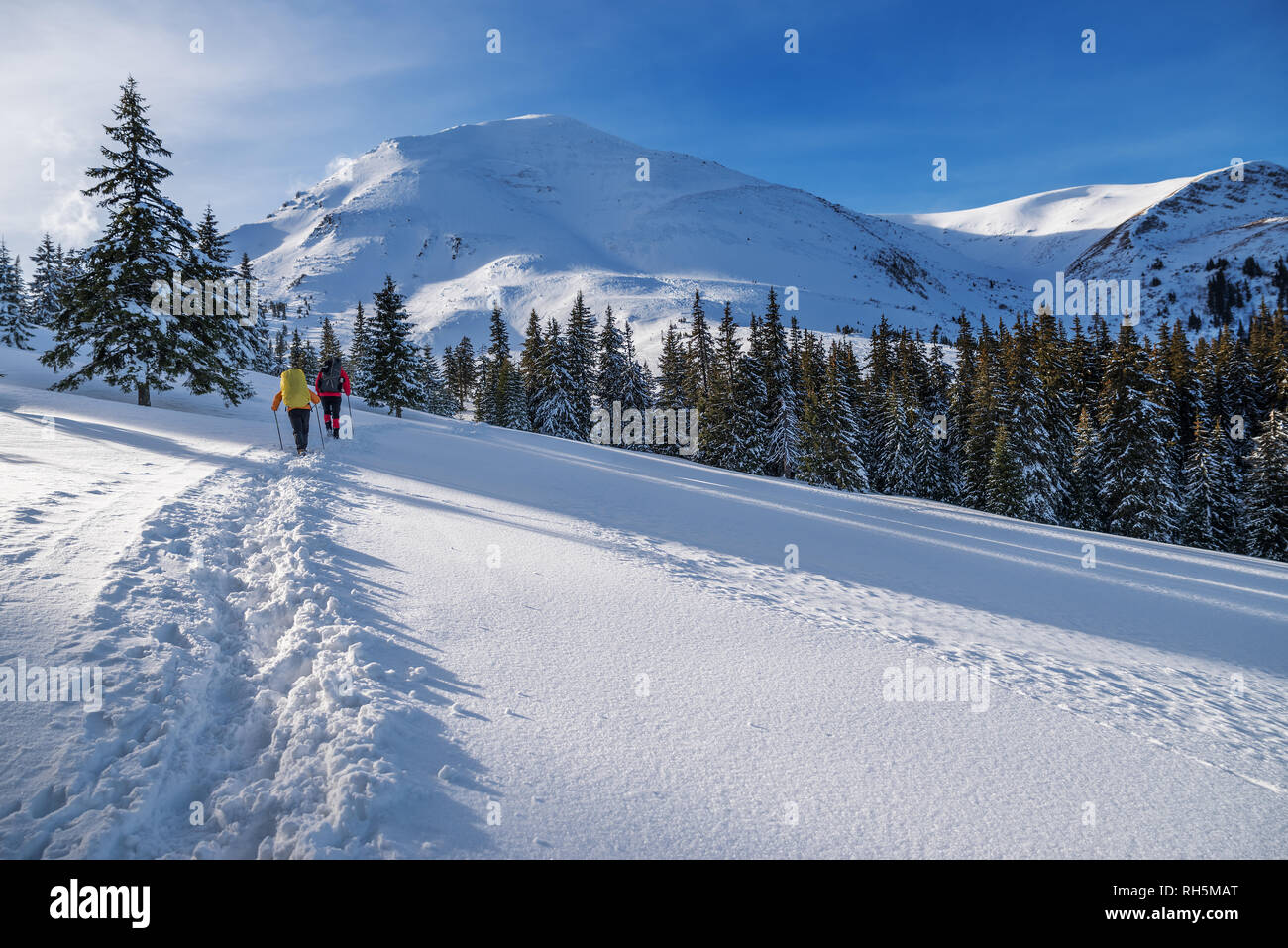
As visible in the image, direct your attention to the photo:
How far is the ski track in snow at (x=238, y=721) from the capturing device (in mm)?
2982

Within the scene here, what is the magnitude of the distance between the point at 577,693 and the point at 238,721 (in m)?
2.36

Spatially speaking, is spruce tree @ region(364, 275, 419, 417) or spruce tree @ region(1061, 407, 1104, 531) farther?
spruce tree @ region(1061, 407, 1104, 531)

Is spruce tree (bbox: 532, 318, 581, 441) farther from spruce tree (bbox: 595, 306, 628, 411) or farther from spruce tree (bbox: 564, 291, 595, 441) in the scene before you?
spruce tree (bbox: 595, 306, 628, 411)

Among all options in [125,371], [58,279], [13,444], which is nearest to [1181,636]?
[13,444]

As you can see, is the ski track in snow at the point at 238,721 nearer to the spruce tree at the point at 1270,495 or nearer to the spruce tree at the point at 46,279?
the spruce tree at the point at 1270,495

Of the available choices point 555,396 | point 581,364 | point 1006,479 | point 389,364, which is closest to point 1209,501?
point 1006,479

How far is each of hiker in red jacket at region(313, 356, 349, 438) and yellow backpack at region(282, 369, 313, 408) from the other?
2077 millimetres

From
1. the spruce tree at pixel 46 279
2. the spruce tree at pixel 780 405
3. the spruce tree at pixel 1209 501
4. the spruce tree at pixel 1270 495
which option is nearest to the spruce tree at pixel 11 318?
the spruce tree at pixel 46 279

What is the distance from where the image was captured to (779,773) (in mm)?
3756

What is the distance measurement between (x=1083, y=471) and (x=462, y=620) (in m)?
42.2

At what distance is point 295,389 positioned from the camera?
13.1m

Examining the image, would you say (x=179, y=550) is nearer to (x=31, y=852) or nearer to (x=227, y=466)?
(x=31, y=852)

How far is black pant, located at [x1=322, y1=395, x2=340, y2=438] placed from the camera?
15.9 meters
